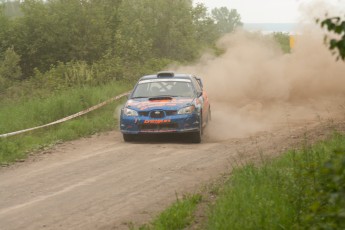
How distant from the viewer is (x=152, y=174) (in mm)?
9602

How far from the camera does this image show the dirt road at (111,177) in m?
7.31

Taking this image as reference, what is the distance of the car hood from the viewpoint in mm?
12969

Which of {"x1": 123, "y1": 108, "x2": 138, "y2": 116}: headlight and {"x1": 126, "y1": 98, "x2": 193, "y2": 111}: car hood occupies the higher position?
{"x1": 126, "y1": 98, "x2": 193, "y2": 111}: car hood

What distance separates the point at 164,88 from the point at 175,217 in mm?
7781

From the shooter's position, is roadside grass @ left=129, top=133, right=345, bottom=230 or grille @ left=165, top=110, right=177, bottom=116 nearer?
roadside grass @ left=129, top=133, right=345, bottom=230

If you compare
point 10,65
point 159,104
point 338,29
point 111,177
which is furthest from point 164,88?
point 338,29

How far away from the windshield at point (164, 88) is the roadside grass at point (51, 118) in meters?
2.03

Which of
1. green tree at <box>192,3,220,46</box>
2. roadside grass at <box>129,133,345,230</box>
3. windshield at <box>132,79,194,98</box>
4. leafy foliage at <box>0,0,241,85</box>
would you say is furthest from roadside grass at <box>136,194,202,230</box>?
green tree at <box>192,3,220,46</box>

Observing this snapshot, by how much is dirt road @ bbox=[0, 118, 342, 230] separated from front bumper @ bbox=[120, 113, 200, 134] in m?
0.36

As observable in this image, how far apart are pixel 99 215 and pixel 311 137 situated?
5.91 meters

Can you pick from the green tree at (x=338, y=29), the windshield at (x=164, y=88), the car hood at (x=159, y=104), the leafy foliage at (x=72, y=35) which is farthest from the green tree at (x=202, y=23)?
the green tree at (x=338, y=29)

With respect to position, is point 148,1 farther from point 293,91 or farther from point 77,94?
point 77,94

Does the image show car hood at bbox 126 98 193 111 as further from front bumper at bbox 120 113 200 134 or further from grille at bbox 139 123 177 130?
grille at bbox 139 123 177 130

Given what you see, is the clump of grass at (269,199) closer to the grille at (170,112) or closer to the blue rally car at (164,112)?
the blue rally car at (164,112)
